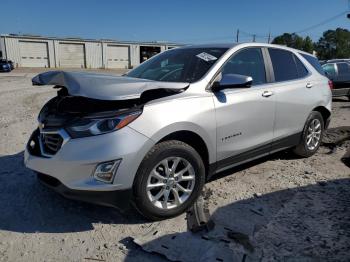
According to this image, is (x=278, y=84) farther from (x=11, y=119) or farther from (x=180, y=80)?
(x=11, y=119)

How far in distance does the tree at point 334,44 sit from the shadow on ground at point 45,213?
298 feet

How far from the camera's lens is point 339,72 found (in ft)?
39.6

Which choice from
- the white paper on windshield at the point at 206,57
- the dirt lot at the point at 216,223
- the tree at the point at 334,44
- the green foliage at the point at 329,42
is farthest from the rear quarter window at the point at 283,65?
the tree at the point at 334,44

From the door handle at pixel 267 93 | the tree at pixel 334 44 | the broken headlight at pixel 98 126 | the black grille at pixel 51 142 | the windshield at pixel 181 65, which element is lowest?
the black grille at pixel 51 142

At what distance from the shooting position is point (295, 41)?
8000cm

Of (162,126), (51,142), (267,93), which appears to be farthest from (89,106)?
(267,93)

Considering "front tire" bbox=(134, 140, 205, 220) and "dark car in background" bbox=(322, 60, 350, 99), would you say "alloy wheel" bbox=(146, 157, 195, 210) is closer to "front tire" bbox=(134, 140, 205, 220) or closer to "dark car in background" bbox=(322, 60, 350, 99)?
"front tire" bbox=(134, 140, 205, 220)

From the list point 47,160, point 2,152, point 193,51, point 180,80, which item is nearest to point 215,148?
point 180,80

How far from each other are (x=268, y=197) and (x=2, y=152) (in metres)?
4.18

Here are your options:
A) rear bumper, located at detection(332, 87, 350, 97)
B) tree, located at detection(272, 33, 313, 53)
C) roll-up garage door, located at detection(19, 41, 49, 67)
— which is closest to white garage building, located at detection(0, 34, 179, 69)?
roll-up garage door, located at detection(19, 41, 49, 67)

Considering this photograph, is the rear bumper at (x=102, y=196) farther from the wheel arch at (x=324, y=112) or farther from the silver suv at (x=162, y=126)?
the wheel arch at (x=324, y=112)

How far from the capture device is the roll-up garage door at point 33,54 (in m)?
51.8

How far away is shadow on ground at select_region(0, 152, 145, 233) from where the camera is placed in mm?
3357

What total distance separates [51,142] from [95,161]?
0.56m
